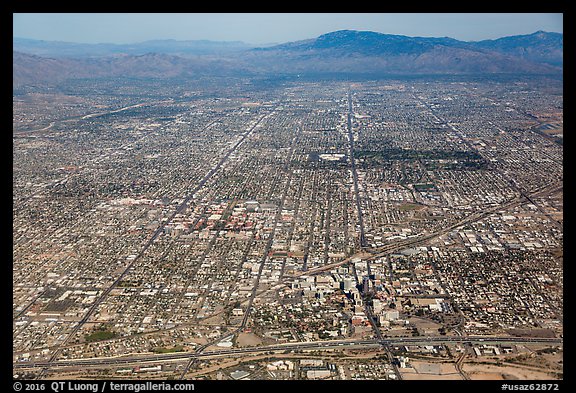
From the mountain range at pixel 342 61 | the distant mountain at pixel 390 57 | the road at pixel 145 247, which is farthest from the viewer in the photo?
the distant mountain at pixel 390 57

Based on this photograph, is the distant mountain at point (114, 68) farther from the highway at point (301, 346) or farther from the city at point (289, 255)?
the highway at point (301, 346)

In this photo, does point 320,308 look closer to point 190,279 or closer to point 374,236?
point 190,279

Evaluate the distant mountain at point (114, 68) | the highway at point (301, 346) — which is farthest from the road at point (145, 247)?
the distant mountain at point (114, 68)

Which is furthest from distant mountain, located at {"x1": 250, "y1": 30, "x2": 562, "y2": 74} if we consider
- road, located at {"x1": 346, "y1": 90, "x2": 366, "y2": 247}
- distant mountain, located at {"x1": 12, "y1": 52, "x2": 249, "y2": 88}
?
road, located at {"x1": 346, "y1": 90, "x2": 366, "y2": 247}

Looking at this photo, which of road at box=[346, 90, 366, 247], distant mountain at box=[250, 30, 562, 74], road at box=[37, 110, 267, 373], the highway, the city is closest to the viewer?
the highway

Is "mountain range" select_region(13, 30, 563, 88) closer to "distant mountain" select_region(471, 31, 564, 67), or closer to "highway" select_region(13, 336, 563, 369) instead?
"distant mountain" select_region(471, 31, 564, 67)

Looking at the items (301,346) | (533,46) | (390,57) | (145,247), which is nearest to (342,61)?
(390,57)

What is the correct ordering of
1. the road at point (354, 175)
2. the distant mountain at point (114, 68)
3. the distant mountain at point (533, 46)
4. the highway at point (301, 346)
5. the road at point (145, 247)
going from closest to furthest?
the highway at point (301, 346)
the road at point (145, 247)
the road at point (354, 175)
the distant mountain at point (114, 68)
the distant mountain at point (533, 46)

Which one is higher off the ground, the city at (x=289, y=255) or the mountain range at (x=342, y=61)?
the mountain range at (x=342, y=61)
